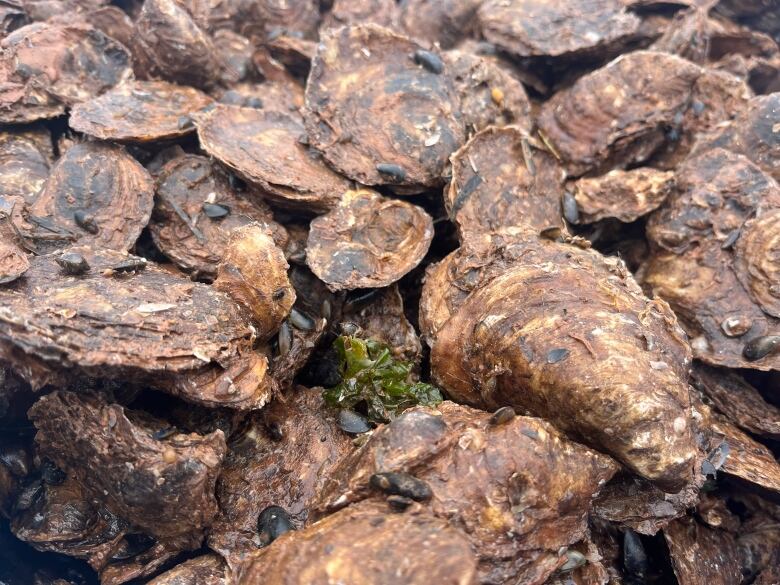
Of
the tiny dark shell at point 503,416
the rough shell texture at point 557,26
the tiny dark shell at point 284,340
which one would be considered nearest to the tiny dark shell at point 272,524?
the tiny dark shell at point 284,340

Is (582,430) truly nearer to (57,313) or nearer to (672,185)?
(672,185)

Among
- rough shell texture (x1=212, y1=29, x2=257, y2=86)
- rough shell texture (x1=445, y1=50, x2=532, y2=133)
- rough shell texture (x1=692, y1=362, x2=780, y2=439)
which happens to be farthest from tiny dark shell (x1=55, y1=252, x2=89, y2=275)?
rough shell texture (x1=692, y1=362, x2=780, y2=439)

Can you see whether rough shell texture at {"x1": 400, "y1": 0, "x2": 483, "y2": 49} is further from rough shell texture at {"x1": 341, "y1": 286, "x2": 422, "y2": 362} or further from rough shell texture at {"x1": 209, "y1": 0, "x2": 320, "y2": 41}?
rough shell texture at {"x1": 341, "y1": 286, "x2": 422, "y2": 362}

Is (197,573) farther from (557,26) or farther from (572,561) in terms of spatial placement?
(557,26)

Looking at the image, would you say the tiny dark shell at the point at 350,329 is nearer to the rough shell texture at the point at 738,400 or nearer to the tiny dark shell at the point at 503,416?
the tiny dark shell at the point at 503,416

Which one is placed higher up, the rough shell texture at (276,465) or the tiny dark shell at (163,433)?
the tiny dark shell at (163,433)
